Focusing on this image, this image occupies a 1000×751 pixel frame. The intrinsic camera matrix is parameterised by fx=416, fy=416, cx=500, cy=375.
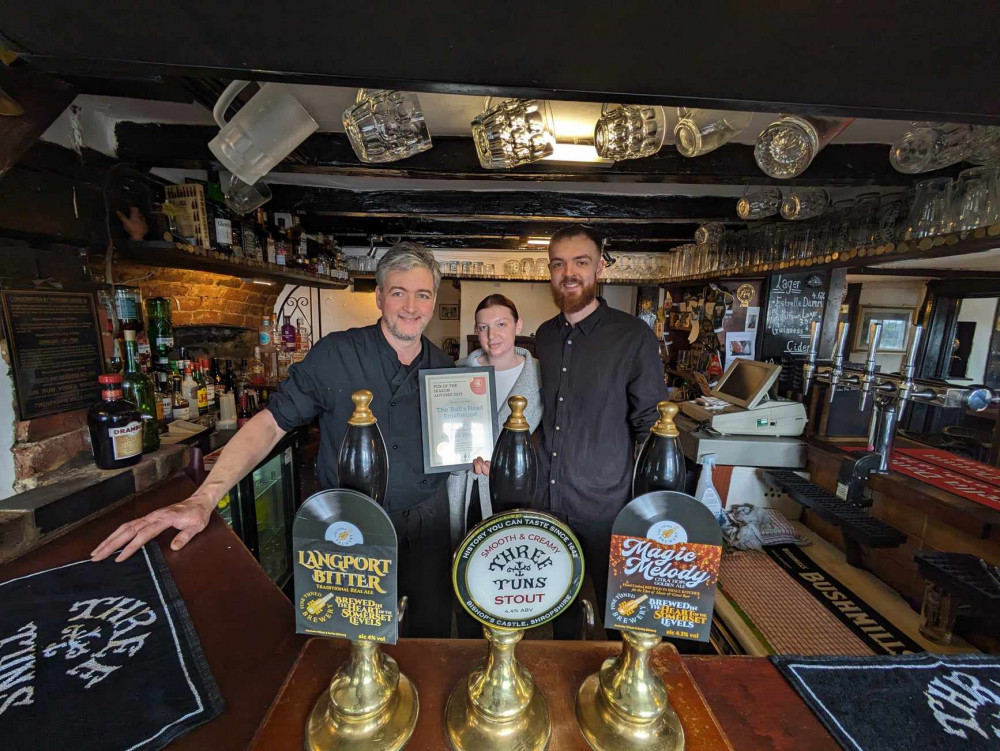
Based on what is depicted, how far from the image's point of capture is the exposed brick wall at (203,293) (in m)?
2.49

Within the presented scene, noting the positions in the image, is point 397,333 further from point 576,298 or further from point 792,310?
point 792,310

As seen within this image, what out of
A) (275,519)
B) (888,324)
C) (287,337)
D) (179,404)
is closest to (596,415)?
(179,404)

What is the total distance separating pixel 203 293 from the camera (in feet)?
10.6

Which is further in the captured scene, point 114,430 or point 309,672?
point 114,430

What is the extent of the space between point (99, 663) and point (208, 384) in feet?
8.34

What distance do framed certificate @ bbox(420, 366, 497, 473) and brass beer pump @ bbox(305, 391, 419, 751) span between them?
0.46 meters

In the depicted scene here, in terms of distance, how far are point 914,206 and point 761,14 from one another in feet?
6.87

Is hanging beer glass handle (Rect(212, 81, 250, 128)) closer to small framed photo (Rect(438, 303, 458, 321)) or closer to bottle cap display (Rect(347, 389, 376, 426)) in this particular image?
bottle cap display (Rect(347, 389, 376, 426))

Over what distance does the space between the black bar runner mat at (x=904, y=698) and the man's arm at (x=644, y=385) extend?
1.02m

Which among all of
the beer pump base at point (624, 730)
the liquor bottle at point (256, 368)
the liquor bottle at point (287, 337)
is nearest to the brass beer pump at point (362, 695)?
the beer pump base at point (624, 730)

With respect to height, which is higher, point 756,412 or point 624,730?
point 756,412

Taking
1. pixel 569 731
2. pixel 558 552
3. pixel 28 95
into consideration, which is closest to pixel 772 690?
pixel 569 731

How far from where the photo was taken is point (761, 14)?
0.58m

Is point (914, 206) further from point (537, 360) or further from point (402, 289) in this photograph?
point (402, 289)
